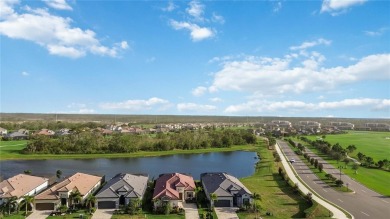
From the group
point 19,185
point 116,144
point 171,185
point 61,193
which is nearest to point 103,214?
point 61,193

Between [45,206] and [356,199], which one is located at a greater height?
→ [356,199]

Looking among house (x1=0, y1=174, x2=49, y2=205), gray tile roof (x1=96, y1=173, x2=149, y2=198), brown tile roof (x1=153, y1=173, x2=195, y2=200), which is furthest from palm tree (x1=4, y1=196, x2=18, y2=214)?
brown tile roof (x1=153, y1=173, x2=195, y2=200)

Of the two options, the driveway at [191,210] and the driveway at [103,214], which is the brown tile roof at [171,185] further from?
the driveway at [103,214]

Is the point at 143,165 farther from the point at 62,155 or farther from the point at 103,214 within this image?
the point at 103,214

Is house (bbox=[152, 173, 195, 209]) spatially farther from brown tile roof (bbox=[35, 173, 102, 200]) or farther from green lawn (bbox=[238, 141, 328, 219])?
brown tile roof (bbox=[35, 173, 102, 200])

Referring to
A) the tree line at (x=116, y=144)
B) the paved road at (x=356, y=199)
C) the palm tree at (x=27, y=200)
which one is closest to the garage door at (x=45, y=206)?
the palm tree at (x=27, y=200)

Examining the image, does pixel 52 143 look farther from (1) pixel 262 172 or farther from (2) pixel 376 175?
(2) pixel 376 175

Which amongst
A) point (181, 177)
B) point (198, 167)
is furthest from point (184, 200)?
point (198, 167)
